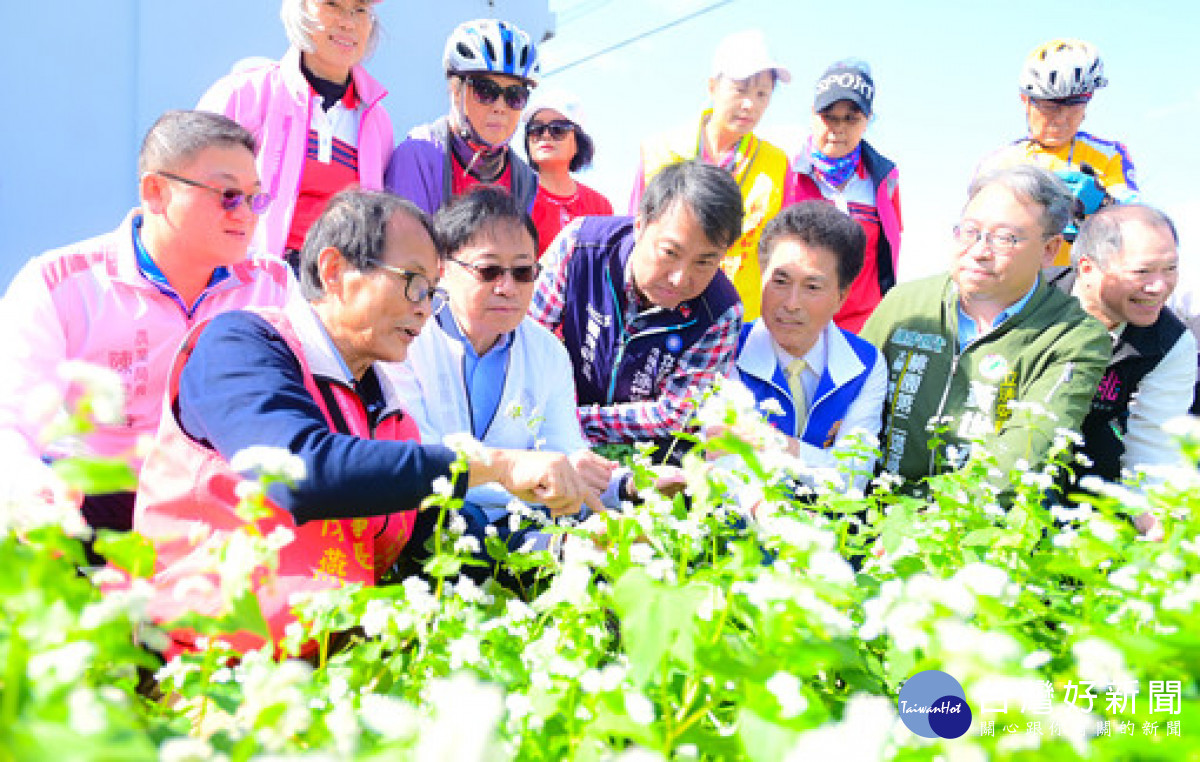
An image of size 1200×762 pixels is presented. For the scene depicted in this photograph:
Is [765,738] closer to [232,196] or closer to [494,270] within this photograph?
[494,270]

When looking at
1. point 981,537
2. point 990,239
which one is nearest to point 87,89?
point 990,239

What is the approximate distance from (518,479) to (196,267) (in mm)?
1611

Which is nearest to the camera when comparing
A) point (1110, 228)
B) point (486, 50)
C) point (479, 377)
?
point (479, 377)

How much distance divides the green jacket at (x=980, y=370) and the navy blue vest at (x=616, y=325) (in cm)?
86

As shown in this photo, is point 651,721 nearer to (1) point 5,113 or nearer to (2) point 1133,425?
(2) point 1133,425

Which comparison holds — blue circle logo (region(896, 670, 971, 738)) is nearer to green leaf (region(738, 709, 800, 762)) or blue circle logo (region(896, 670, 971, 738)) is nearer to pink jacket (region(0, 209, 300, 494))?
green leaf (region(738, 709, 800, 762))

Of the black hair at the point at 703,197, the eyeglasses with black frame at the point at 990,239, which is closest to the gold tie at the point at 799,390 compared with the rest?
the black hair at the point at 703,197

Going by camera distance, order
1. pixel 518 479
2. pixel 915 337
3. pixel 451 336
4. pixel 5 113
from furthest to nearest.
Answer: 1. pixel 5 113
2. pixel 915 337
3. pixel 451 336
4. pixel 518 479

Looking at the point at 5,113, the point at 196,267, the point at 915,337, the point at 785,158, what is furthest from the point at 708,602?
the point at 5,113

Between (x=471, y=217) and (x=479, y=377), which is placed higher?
(x=471, y=217)

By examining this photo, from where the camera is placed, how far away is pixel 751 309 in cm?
516

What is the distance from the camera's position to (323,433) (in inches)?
77.8

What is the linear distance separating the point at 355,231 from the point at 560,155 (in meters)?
3.66

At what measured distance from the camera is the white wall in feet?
23.4
